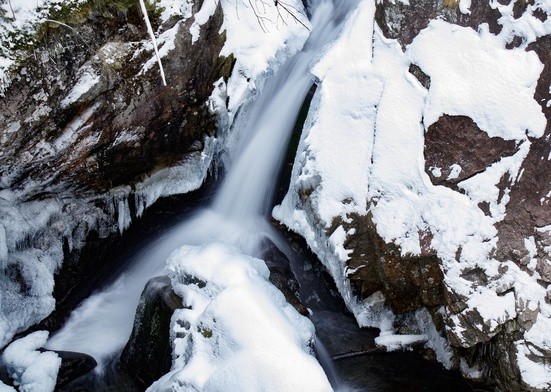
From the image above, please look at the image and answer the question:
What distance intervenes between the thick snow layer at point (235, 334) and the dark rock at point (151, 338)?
0.14 m

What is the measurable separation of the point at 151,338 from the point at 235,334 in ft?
3.32

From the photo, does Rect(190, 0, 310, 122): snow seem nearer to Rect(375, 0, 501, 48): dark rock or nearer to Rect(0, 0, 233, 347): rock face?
Rect(0, 0, 233, 347): rock face

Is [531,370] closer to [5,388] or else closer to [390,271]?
[390,271]

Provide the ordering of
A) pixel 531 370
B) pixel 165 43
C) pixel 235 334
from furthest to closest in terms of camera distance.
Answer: pixel 165 43, pixel 531 370, pixel 235 334

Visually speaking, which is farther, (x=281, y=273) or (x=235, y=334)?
(x=281, y=273)

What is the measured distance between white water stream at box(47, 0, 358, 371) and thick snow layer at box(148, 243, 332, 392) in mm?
1118

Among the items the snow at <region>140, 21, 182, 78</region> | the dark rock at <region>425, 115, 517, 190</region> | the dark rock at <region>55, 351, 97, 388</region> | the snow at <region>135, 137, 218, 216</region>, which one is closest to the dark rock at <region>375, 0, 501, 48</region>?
the dark rock at <region>425, 115, 517, 190</region>

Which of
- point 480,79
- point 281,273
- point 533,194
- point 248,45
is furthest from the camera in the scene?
point 248,45

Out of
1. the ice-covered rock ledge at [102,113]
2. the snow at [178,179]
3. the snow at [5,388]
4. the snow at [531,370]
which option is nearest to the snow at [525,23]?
the ice-covered rock ledge at [102,113]

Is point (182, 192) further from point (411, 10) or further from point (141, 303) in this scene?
point (411, 10)

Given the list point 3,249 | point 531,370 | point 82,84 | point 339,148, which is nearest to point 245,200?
point 339,148

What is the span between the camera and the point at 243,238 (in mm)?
5250

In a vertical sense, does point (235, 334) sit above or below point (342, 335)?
above

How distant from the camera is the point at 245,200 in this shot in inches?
219
